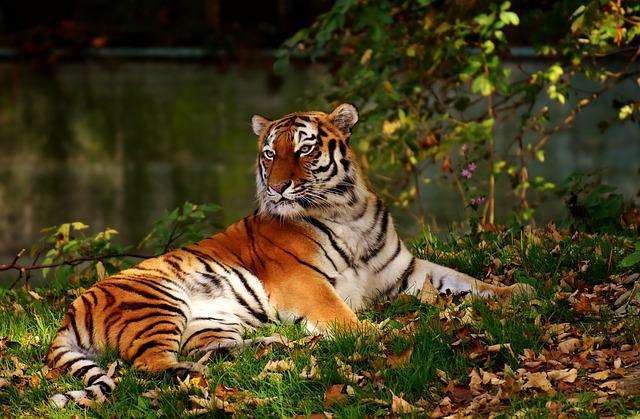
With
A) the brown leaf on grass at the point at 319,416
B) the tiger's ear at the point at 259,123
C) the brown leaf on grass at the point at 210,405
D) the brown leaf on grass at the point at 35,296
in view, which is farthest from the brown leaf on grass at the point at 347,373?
the brown leaf on grass at the point at 35,296

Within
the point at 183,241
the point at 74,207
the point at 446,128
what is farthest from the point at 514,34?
the point at 74,207

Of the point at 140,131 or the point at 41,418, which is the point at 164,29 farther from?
the point at 41,418

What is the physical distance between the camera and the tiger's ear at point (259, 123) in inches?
227

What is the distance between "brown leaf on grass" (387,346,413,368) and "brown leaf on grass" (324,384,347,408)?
0.27m

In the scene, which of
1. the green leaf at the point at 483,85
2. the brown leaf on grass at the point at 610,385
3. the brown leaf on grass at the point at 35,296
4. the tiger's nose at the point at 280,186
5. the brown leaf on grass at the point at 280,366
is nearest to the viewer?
the brown leaf on grass at the point at 610,385

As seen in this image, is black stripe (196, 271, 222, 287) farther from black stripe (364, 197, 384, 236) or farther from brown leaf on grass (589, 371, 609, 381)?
brown leaf on grass (589, 371, 609, 381)

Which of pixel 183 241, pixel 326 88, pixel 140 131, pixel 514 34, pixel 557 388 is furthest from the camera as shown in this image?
pixel 140 131

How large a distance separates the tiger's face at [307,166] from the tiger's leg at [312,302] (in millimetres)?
375

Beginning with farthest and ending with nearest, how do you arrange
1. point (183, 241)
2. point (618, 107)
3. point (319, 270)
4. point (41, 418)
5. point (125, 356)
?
point (618, 107), point (183, 241), point (319, 270), point (125, 356), point (41, 418)

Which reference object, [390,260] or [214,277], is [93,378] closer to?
[214,277]

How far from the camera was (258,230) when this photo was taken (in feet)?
18.5

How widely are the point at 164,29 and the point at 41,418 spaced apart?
8.90 m

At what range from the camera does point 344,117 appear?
564 centimetres

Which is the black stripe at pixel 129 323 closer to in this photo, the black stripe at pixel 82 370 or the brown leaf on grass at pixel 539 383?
the black stripe at pixel 82 370
